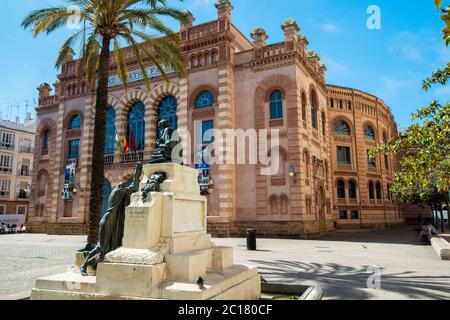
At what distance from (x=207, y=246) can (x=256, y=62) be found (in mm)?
20262

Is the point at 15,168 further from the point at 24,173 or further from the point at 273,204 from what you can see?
the point at 273,204

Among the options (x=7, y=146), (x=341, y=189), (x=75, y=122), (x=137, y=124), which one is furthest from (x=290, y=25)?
(x=7, y=146)

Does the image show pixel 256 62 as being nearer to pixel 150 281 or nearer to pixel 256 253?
pixel 256 253

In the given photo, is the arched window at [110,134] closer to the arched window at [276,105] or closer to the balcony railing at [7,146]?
the arched window at [276,105]

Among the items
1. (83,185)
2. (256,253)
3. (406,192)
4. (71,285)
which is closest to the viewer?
(71,285)

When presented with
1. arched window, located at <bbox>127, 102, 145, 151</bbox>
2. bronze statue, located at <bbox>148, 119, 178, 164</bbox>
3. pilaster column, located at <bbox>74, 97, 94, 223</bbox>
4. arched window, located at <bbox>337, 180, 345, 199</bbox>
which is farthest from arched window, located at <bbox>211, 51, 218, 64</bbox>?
bronze statue, located at <bbox>148, 119, 178, 164</bbox>

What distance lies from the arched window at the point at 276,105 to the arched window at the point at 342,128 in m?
12.5

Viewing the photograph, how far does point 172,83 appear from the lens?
26750mm

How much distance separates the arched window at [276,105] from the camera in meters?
23.7

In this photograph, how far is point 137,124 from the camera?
28.3 m

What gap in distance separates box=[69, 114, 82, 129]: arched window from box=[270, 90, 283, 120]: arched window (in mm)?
17913

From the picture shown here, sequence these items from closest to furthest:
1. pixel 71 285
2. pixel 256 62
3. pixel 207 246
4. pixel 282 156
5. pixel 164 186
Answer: pixel 71 285 → pixel 164 186 → pixel 207 246 → pixel 282 156 → pixel 256 62

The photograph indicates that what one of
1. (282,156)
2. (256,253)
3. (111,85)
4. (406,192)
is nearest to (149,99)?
(111,85)

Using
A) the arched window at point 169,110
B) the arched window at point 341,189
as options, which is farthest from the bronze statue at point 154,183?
the arched window at point 341,189
